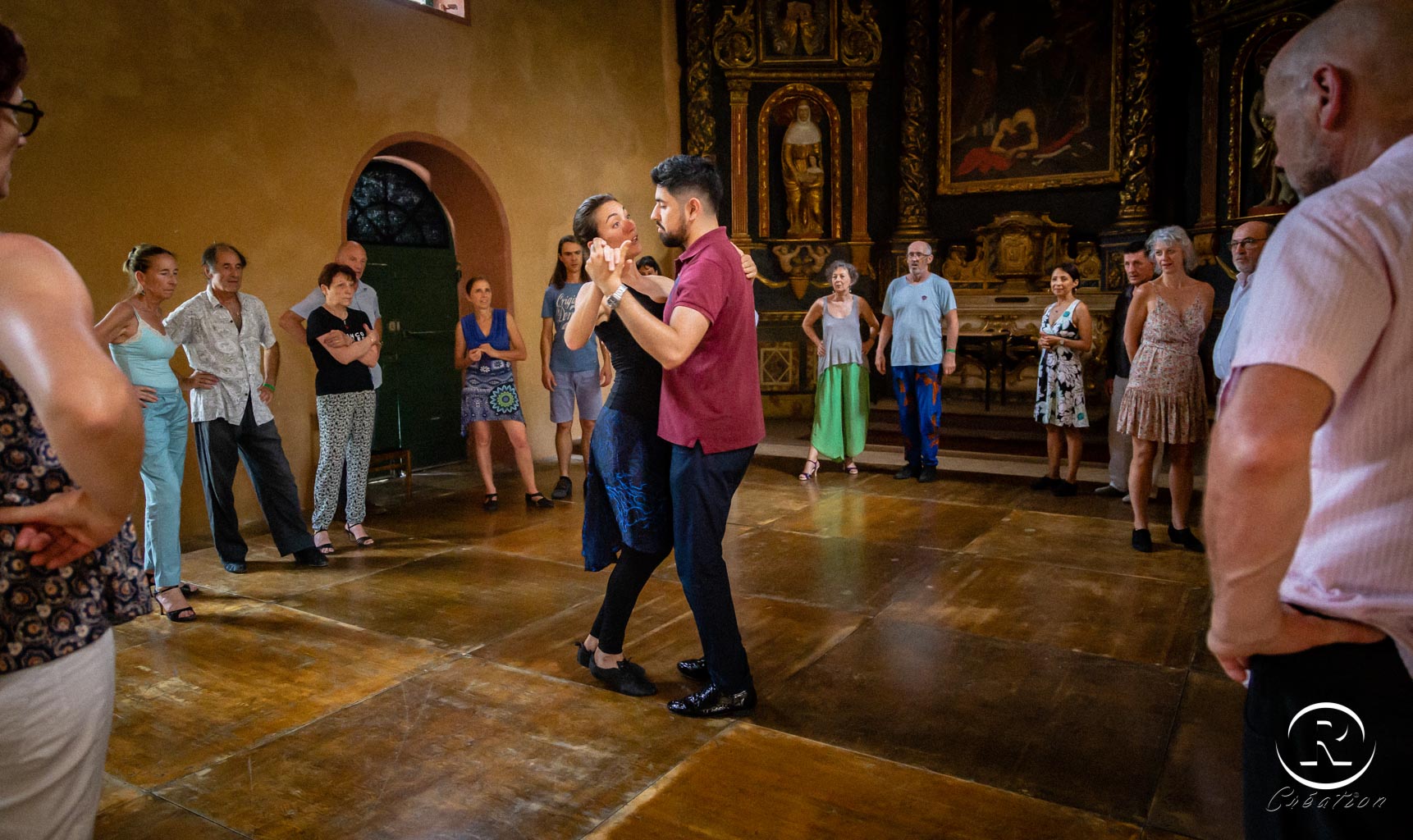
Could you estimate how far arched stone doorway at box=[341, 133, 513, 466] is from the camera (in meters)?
7.92

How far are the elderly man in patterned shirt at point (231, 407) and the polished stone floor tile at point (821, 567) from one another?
2.32 m

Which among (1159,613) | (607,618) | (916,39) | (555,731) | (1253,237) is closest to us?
(555,731)

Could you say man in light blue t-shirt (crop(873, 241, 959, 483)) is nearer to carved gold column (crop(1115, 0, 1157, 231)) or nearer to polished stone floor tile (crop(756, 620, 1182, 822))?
polished stone floor tile (crop(756, 620, 1182, 822))

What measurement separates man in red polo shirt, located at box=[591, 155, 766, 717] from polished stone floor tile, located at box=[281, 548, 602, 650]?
1296mm

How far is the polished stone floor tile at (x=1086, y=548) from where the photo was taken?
190 inches

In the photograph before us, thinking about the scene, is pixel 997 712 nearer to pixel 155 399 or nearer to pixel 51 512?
pixel 51 512

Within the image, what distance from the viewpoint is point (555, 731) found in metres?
3.08

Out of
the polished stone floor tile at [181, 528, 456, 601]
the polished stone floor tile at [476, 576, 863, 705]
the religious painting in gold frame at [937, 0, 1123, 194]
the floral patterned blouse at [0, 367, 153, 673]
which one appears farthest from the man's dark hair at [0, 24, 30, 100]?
the religious painting in gold frame at [937, 0, 1123, 194]

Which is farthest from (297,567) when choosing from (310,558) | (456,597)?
(456,597)

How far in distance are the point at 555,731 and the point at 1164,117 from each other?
982cm

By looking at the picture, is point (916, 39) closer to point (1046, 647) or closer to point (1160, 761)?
point (1046, 647)

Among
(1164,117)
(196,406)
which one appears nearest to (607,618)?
(196,406)

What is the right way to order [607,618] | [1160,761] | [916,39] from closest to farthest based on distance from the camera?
[1160,761] → [607,618] → [916,39]

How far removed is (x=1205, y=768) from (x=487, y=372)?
4.81 metres
